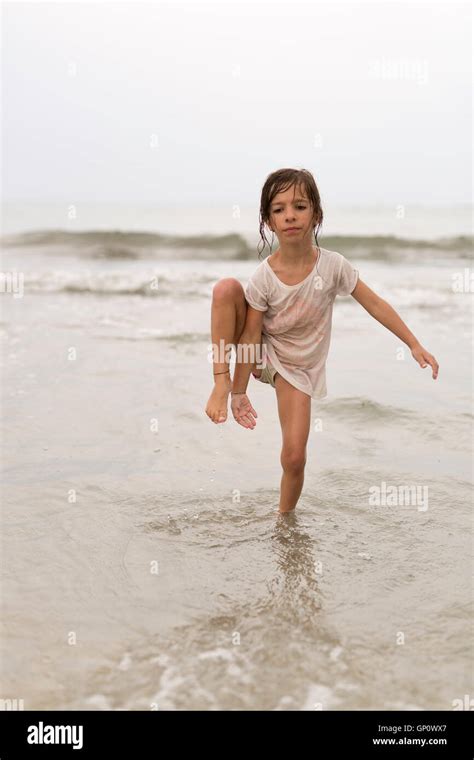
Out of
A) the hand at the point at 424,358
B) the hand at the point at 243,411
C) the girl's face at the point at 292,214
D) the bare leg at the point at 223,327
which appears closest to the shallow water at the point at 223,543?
the hand at the point at 243,411

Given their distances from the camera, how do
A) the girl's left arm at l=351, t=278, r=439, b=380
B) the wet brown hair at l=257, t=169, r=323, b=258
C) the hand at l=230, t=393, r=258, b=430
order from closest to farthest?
the wet brown hair at l=257, t=169, r=323, b=258, the girl's left arm at l=351, t=278, r=439, b=380, the hand at l=230, t=393, r=258, b=430

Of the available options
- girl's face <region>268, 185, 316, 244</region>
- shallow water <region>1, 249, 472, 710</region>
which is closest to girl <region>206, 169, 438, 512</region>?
girl's face <region>268, 185, 316, 244</region>

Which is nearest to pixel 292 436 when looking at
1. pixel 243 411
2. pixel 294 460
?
pixel 294 460

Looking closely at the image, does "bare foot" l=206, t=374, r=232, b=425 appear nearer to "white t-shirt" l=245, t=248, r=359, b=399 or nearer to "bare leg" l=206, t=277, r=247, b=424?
"bare leg" l=206, t=277, r=247, b=424

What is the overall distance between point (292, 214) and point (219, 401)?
98 cm

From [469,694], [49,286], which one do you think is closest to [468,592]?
[469,694]

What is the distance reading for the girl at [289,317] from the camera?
146 inches

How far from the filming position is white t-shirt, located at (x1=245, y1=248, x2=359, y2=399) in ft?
12.7

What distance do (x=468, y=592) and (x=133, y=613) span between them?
1.43 metres

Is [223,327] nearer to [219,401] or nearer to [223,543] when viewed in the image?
[219,401]

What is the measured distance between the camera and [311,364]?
4.06 m

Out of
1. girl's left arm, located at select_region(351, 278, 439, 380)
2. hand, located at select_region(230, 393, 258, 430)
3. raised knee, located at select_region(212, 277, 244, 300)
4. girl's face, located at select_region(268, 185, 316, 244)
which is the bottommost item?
hand, located at select_region(230, 393, 258, 430)

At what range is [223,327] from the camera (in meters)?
3.77

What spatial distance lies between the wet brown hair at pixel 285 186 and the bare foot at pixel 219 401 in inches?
26.8
